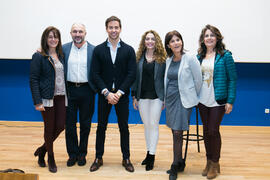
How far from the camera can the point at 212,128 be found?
7.75ft

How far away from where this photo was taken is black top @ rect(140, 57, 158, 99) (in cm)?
251

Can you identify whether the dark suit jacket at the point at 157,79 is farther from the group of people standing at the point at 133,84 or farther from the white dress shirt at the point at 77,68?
the white dress shirt at the point at 77,68

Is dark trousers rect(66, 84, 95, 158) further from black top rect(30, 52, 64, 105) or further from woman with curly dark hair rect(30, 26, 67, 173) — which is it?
black top rect(30, 52, 64, 105)

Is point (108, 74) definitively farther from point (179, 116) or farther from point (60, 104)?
point (179, 116)

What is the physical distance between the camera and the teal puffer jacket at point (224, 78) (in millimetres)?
2301

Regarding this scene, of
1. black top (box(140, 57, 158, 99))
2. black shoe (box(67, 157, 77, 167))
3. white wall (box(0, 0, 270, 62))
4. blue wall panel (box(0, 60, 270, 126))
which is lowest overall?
black shoe (box(67, 157, 77, 167))

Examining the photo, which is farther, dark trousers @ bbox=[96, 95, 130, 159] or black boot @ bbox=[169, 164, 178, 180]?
dark trousers @ bbox=[96, 95, 130, 159]

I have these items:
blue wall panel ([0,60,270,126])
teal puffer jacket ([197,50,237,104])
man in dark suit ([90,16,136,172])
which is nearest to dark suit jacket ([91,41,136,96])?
man in dark suit ([90,16,136,172])

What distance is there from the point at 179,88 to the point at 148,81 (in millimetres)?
343

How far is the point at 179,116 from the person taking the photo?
2.36 meters

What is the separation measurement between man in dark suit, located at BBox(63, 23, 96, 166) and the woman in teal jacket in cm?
114

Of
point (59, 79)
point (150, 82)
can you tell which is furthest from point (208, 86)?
point (59, 79)

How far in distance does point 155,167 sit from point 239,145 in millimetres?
1501

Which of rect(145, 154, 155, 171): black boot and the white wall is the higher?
the white wall
